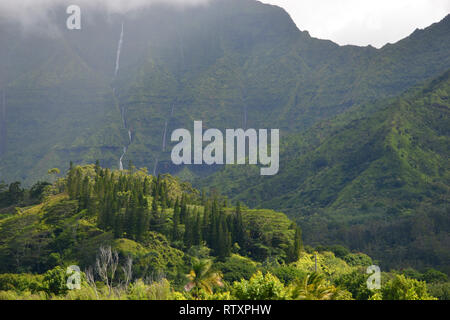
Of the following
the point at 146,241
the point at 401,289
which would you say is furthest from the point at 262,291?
the point at 146,241

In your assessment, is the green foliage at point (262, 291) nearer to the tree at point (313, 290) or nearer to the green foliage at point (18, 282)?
the tree at point (313, 290)

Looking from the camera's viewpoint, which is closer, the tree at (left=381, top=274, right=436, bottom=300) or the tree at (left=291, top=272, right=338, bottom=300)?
the tree at (left=291, top=272, right=338, bottom=300)

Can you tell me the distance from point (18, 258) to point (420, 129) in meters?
153

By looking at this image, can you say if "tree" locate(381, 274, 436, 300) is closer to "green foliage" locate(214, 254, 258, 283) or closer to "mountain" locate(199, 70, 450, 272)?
"green foliage" locate(214, 254, 258, 283)

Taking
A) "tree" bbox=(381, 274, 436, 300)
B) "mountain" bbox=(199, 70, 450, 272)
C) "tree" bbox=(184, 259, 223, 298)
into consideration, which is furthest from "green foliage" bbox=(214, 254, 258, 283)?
"mountain" bbox=(199, 70, 450, 272)

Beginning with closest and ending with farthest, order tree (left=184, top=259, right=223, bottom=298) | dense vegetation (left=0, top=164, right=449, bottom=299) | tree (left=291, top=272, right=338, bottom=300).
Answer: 1. tree (left=291, top=272, right=338, bottom=300)
2. tree (left=184, top=259, right=223, bottom=298)
3. dense vegetation (left=0, top=164, right=449, bottom=299)

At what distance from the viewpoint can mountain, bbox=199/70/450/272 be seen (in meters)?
129

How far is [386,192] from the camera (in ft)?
520

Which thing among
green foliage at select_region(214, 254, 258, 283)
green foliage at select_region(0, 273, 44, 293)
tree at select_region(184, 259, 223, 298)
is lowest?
green foliage at select_region(214, 254, 258, 283)

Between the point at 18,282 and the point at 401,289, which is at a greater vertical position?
the point at 401,289

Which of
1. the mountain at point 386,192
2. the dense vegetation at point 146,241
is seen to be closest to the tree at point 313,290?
the dense vegetation at point 146,241

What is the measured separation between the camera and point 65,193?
8788cm

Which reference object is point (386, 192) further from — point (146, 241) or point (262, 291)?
point (262, 291)

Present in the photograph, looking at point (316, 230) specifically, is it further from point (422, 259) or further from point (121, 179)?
point (121, 179)
